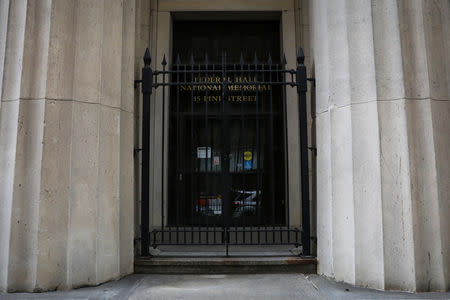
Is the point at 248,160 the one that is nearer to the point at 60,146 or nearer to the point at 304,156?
the point at 304,156

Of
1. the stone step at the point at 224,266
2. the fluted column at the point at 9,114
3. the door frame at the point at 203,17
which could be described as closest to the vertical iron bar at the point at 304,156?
the stone step at the point at 224,266

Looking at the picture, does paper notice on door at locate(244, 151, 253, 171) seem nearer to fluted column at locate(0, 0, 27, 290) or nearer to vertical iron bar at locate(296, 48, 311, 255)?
vertical iron bar at locate(296, 48, 311, 255)

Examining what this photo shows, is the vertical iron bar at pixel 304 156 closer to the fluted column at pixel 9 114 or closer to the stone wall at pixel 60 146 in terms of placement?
the stone wall at pixel 60 146

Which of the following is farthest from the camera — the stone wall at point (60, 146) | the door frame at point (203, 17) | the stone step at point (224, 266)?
the door frame at point (203, 17)

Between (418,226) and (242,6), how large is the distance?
5231mm

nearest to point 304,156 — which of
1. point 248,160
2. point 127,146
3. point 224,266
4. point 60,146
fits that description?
point 224,266

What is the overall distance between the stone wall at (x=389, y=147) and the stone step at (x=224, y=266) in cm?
34

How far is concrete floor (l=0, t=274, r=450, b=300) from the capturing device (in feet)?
13.4

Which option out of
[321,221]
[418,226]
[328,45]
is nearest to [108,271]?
[321,221]

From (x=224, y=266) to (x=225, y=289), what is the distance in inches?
26.4

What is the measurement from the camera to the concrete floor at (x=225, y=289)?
161 inches

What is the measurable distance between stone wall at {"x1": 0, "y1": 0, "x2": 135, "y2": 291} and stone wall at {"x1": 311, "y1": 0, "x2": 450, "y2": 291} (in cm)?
280

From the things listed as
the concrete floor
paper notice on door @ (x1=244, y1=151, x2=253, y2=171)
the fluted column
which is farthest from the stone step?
paper notice on door @ (x1=244, y1=151, x2=253, y2=171)

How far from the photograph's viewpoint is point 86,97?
15.0ft
